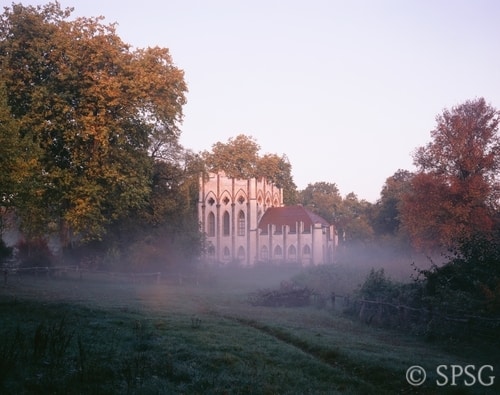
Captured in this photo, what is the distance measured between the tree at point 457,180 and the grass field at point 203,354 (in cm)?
2135

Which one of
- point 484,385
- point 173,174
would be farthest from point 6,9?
point 484,385

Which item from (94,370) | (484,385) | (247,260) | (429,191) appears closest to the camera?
(94,370)

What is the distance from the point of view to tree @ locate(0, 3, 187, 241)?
121 feet

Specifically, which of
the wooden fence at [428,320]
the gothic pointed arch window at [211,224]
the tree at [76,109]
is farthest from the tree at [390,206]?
the wooden fence at [428,320]

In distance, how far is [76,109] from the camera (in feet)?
127

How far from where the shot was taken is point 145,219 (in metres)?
48.7

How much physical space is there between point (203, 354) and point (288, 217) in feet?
238

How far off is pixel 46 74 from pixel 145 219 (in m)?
15.5

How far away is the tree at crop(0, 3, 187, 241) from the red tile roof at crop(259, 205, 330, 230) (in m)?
48.5

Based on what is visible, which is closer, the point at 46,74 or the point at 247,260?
the point at 46,74

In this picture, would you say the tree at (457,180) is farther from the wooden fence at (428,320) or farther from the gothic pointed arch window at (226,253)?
the gothic pointed arch window at (226,253)

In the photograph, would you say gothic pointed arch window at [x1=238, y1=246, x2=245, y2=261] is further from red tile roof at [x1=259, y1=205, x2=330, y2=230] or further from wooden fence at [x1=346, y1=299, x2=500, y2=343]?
wooden fence at [x1=346, y1=299, x2=500, y2=343]

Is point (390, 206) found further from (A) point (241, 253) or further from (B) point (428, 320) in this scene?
(B) point (428, 320)

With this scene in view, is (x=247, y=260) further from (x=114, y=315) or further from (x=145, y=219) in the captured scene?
(x=114, y=315)
